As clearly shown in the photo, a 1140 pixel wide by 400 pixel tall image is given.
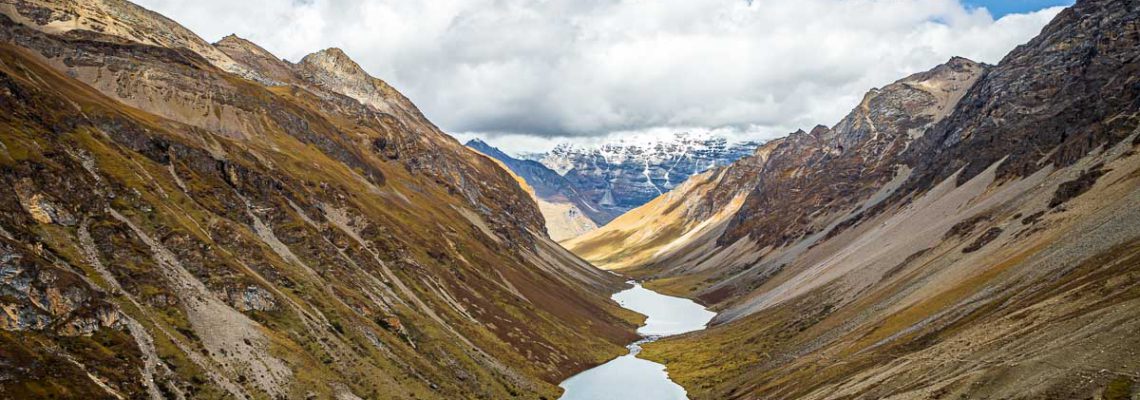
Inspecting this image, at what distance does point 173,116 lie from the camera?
5881 inches

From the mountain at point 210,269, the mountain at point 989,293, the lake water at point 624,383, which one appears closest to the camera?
the mountain at point 989,293

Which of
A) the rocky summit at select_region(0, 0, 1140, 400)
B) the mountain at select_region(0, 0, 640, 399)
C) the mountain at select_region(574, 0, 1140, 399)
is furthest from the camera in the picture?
the mountain at select_region(0, 0, 640, 399)

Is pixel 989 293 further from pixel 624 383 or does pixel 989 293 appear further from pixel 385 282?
pixel 385 282

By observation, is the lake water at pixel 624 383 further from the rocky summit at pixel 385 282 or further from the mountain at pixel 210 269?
the mountain at pixel 210 269

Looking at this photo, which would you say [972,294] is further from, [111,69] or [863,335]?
[111,69]

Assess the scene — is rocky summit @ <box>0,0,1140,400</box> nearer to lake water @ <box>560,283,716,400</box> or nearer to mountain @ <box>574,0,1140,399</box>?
mountain @ <box>574,0,1140,399</box>

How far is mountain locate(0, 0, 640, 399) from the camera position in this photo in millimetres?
63000

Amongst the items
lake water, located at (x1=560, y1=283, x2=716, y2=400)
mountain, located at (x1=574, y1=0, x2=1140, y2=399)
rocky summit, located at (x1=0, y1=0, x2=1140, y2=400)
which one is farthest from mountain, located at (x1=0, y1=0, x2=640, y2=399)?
mountain, located at (x1=574, y1=0, x2=1140, y2=399)

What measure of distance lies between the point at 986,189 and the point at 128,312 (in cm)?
16979

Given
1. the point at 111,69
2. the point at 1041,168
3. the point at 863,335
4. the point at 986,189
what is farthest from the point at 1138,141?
the point at 111,69

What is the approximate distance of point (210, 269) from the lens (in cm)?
8325

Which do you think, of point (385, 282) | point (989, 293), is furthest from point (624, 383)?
point (989, 293)

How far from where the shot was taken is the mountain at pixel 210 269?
6300cm

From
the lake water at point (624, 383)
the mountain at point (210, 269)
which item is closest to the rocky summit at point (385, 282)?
the mountain at point (210, 269)
